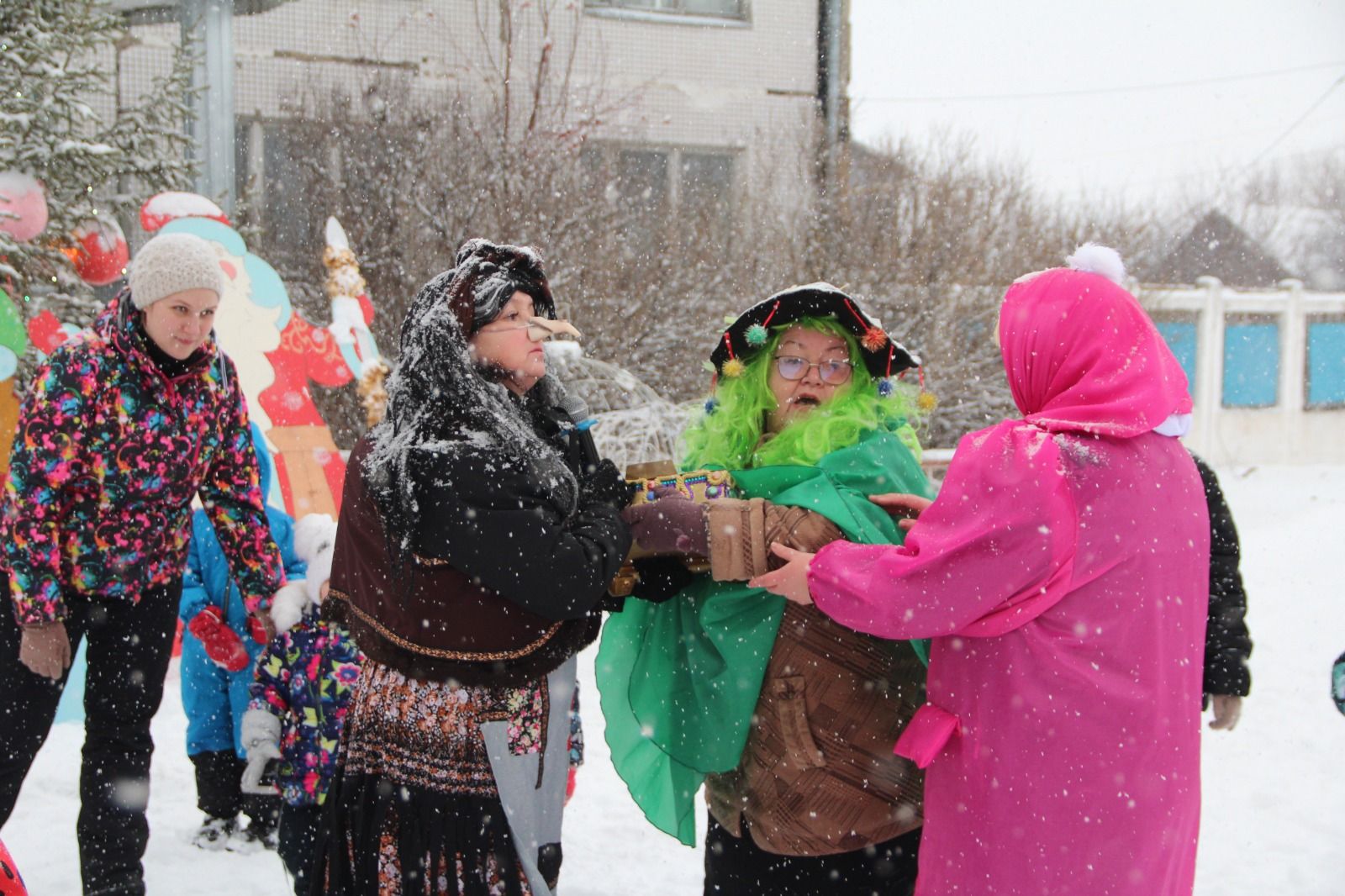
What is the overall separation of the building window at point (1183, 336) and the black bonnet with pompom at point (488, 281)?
480 inches

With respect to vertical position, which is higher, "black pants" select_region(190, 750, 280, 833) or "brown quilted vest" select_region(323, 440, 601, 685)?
"brown quilted vest" select_region(323, 440, 601, 685)

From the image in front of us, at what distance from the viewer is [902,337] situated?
9.57m

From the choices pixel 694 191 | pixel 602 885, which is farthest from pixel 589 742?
pixel 694 191

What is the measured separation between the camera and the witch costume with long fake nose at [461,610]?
198cm

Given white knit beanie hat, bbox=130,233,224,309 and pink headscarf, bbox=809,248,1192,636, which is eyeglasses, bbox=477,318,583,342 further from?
white knit beanie hat, bbox=130,233,224,309

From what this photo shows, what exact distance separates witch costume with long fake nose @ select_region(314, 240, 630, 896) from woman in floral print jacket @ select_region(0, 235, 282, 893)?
106 centimetres

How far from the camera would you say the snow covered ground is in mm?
3520

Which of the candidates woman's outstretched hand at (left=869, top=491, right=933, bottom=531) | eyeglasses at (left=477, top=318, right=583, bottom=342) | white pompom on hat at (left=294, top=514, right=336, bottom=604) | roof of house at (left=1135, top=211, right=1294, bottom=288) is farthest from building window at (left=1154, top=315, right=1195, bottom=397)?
eyeglasses at (left=477, top=318, right=583, bottom=342)

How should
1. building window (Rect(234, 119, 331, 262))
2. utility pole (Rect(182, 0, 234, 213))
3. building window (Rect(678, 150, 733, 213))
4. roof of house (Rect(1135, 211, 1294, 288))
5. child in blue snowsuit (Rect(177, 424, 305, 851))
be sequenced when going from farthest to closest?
roof of house (Rect(1135, 211, 1294, 288)) → building window (Rect(678, 150, 733, 213)) → building window (Rect(234, 119, 331, 262)) → utility pole (Rect(182, 0, 234, 213)) → child in blue snowsuit (Rect(177, 424, 305, 851))

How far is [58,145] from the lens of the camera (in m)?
5.22

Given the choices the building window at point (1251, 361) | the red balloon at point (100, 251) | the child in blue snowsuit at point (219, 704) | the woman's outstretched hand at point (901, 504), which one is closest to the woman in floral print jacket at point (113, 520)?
the child in blue snowsuit at point (219, 704)

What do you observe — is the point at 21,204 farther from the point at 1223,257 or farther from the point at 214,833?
the point at 1223,257

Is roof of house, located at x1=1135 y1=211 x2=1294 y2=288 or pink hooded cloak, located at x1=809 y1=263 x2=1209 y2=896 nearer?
pink hooded cloak, located at x1=809 y1=263 x2=1209 y2=896

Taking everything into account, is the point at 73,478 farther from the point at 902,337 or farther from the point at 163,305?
the point at 902,337
